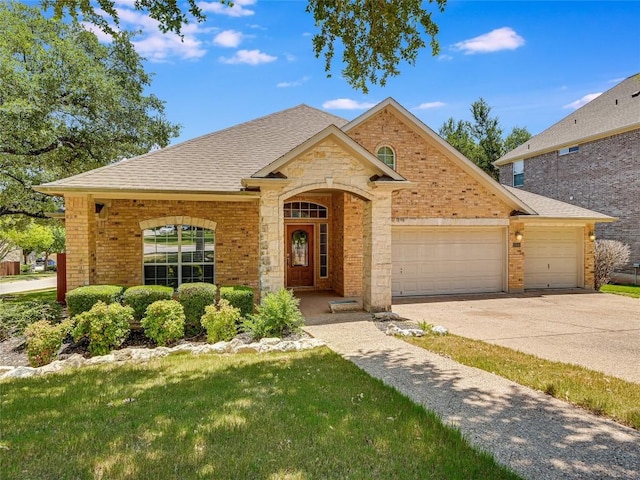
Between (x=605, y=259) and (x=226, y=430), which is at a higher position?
(x=605, y=259)

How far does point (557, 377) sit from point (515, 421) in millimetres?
1809

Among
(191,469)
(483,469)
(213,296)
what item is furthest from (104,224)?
(483,469)

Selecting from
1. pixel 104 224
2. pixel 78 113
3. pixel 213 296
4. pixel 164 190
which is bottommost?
pixel 213 296

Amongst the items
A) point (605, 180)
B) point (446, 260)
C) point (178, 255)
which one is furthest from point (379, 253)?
point (605, 180)

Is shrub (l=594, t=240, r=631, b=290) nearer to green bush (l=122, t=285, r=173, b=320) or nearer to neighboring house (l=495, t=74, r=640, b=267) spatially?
neighboring house (l=495, t=74, r=640, b=267)

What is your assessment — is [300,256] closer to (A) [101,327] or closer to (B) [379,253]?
(B) [379,253]

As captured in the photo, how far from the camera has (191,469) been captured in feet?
9.77

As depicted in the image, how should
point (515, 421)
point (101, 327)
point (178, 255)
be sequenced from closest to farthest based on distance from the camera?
point (515, 421) < point (101, 327) < point (178, 255)

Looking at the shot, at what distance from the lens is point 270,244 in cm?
914

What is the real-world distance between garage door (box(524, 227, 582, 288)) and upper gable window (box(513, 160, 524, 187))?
10612 mm

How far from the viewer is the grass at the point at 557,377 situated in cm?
431

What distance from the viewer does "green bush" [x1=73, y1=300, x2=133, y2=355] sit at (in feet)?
23.0

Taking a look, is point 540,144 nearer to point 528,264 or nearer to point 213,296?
point 528,264

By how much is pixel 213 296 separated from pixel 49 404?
400 centimetres
